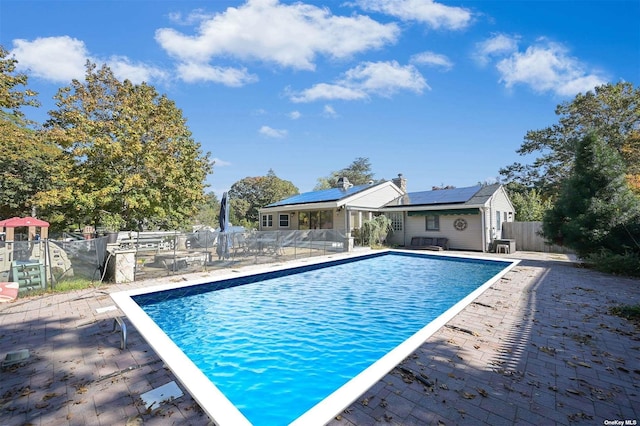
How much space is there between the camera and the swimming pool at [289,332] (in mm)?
3234

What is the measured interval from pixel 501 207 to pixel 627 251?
9423 millimetres

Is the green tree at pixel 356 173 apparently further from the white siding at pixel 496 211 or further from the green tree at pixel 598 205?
the green tree at pixel 598 205

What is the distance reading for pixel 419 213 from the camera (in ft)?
61.2

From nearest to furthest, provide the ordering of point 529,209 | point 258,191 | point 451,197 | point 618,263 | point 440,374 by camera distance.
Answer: point 440,374, point 618,263, point 451,197, point 529,209, point 258,191

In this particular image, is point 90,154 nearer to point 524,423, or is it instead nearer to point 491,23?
point 524,423

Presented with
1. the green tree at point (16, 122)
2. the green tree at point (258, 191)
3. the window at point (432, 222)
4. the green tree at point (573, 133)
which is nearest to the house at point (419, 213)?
the window at point (432, 222)

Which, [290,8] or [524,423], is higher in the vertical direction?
[290,8]

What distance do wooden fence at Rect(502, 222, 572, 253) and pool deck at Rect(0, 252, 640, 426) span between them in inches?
540

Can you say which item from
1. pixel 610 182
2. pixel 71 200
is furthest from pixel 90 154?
pixel 610 182

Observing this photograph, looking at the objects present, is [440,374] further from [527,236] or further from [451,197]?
[527,236]

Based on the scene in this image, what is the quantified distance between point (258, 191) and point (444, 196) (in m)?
36.6

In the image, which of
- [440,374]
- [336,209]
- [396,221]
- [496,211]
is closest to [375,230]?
[396,221]

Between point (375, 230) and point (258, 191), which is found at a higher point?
point (258, 191)

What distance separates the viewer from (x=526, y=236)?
17.9m
